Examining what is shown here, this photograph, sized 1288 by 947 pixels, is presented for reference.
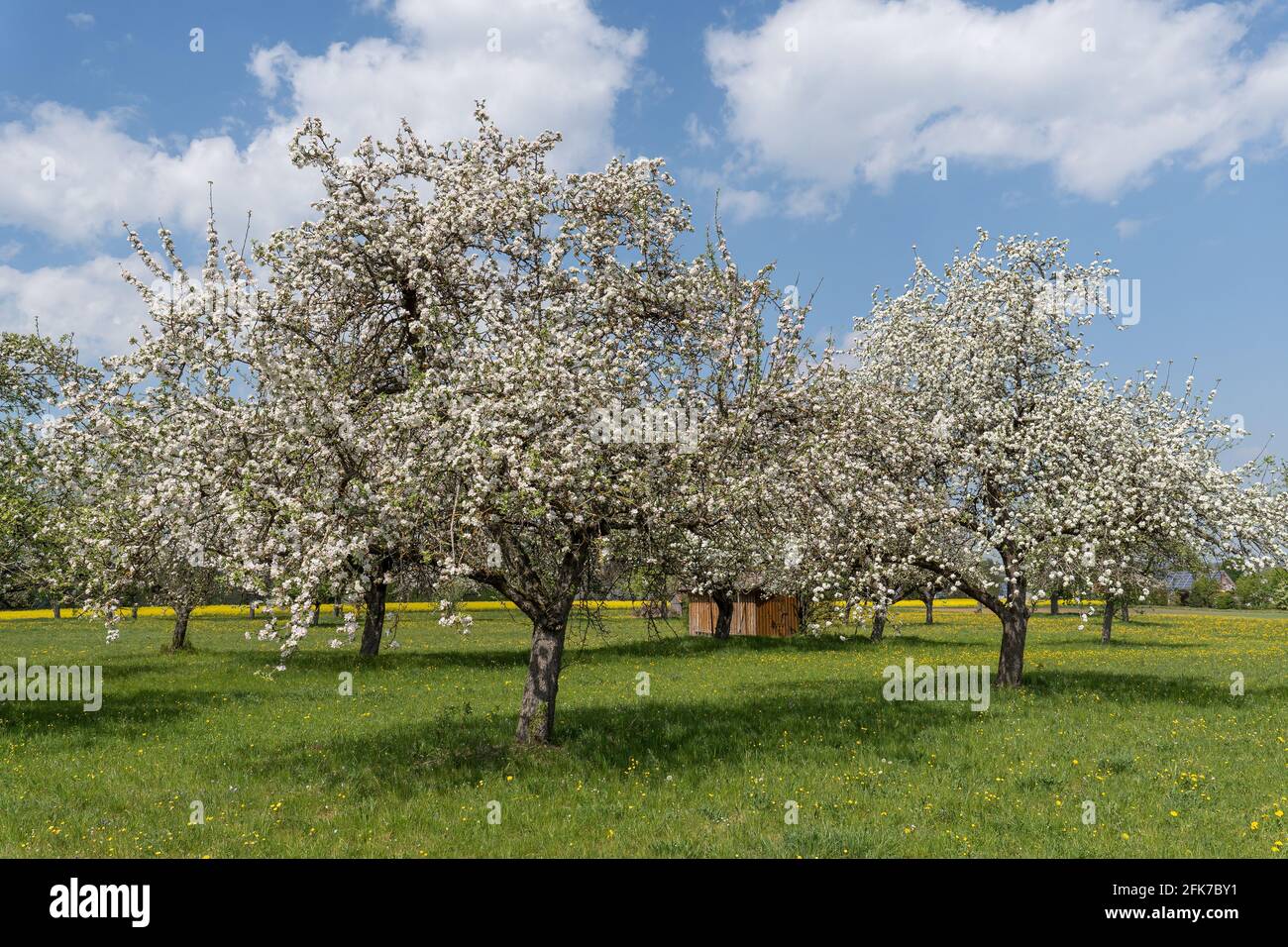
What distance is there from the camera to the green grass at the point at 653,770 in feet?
38.1

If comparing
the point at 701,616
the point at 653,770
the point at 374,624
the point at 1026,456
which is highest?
the point at 1026,456

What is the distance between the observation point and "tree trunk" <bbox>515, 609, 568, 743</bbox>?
53.5ft

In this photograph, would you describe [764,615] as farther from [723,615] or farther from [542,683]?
[542,683]

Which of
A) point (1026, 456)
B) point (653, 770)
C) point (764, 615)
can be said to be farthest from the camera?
point (764, 615)

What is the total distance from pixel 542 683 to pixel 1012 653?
15785mm

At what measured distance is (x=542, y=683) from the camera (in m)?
16.4

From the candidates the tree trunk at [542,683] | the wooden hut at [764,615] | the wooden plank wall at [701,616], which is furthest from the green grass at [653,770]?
the wooden plank wall at [701,616]

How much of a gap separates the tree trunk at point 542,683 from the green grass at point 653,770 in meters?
0.58

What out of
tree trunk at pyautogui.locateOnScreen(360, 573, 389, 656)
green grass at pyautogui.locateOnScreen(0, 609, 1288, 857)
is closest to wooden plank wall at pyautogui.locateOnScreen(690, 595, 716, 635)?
tree trunk at pyautogui.locateOnScreen(360, 573, 389, 656)

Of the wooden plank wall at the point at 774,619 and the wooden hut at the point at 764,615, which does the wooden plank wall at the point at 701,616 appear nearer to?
the wooden hut at the point at 764,615

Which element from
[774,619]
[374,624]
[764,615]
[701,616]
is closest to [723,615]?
[764,615]

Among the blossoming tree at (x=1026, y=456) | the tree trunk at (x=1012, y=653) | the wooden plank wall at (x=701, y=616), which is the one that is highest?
the blossoming tree at (x=1026, y=456)

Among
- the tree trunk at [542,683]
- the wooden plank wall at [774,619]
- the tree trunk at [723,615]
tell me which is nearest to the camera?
the tree trunk at [542,683]
